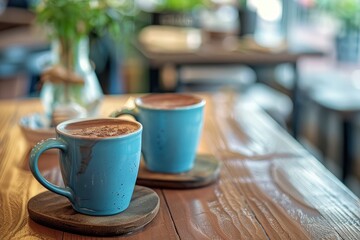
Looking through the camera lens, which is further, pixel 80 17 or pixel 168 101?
pixel 80 17

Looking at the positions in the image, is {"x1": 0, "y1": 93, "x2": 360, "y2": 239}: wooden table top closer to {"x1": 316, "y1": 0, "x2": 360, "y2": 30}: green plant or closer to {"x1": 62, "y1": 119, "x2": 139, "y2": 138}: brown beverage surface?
{"x1": 62, "y1": 119, "x2": 139, "y2": 138}: brown beverage surface

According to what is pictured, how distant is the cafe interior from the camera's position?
8.49 feet

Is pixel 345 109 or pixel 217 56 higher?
pixel 217 56

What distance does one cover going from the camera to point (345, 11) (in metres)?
3.39

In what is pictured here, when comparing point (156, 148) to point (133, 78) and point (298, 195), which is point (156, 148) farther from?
point (133, 78)

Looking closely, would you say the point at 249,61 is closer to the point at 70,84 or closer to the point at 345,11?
the point at 345,11

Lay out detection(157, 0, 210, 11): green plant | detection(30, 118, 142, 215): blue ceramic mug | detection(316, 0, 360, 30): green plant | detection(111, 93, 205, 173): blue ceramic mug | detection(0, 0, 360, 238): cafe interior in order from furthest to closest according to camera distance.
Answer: detection(316, 0, 360, 30): green plant, detection(157, 0, 210, 11): green plant, detection(0, 0, 360, 238): cafe interior, detection(111, 93, 205, 173): blue ceramic mug, detection(30, 118, 142, 215): blue ceramic mug

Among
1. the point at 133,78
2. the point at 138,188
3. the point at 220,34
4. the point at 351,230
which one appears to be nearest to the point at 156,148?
the point at 138,188

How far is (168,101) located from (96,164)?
26 cm

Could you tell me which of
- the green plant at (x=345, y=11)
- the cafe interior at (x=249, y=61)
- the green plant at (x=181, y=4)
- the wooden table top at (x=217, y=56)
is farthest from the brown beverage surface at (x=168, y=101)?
the green plant at (x=345, y=11)

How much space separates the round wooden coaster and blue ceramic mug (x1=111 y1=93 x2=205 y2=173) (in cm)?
11

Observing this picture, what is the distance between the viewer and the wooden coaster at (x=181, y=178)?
2.94 feet

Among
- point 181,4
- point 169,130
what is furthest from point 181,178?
point 181,4

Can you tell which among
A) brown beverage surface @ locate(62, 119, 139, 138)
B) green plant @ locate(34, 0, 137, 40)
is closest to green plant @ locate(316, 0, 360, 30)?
green plant @ locate(34, 0, 137, 40)
